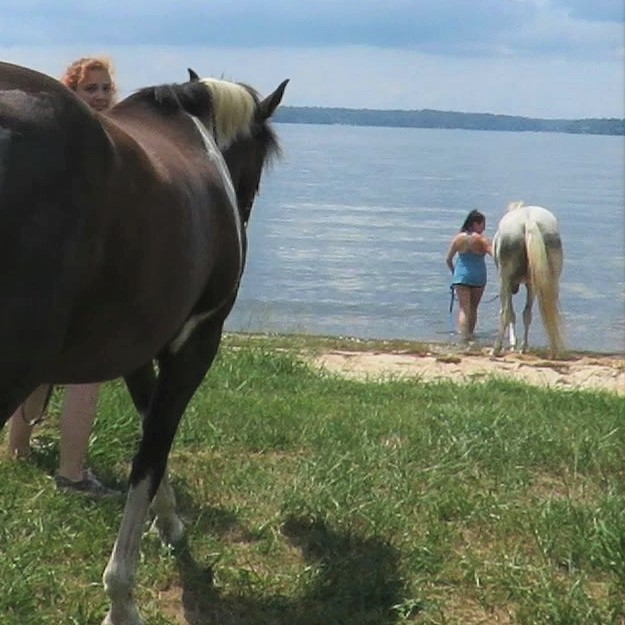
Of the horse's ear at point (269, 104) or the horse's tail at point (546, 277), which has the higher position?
the horse's ear at point (269, 104)

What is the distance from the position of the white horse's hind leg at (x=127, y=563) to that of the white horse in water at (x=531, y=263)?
8.70 meters

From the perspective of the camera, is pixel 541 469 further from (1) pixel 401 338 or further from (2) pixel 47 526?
(1) pixel 401 338

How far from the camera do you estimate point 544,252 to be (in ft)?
40.5

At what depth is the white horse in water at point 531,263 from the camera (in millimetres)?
11992

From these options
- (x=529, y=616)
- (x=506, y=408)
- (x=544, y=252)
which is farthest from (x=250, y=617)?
(x=544, y=252)

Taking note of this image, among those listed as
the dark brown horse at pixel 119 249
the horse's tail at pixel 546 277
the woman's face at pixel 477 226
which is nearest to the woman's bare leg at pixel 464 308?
the woman's face at pixel 477 226

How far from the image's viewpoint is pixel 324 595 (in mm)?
3840

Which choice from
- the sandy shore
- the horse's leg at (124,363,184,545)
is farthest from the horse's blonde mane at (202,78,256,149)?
the sandy shore

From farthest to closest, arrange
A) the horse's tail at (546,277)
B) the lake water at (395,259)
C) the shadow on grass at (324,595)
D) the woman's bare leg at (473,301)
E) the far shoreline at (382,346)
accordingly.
→ the lake water at (395,259) < the woman's bare leg at (473,301) < the horse's tail at (546,277) < the far shoreline at (382,346) < the shadow on grass at (324,595)

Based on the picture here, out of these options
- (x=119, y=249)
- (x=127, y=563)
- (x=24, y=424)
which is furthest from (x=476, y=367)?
(x=119, y=249)

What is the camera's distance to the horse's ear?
439 centimetres

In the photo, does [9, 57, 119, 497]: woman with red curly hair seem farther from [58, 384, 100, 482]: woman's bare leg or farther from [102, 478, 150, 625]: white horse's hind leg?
[102, 478, 150, 625]: white horse's hind leg

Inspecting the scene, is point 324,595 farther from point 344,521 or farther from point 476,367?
point 476,367

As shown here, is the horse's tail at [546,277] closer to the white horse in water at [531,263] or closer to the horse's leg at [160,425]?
the white horse in water at [531,263]
